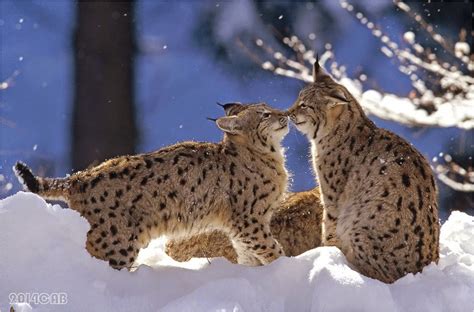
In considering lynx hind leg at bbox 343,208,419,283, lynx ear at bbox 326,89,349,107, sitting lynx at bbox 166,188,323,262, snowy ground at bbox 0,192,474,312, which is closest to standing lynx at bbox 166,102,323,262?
sitting lynx at bbox 166,188,323,262

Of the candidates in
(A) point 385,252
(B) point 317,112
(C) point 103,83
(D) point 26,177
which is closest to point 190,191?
(D) point 26,177

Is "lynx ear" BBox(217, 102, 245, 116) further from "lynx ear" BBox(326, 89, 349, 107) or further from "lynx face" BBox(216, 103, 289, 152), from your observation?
"lynx ear" BBox(326, 89, 349, 107)

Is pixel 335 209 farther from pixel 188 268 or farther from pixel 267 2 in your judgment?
pixel 267 2

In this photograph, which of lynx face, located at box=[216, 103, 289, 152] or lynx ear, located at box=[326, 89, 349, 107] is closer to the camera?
lynx ear, located at box=[326, 89, 349, 107]

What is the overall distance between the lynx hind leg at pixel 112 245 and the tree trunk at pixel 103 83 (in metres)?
3.56

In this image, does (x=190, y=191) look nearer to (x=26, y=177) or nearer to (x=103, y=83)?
(x=26, y=177)

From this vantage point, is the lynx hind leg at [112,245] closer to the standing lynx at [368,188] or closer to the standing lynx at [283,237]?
the standing lynx at [283,237]

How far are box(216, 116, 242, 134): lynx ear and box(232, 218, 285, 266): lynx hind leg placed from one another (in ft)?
1.97

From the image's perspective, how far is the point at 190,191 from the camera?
4832 millimetres

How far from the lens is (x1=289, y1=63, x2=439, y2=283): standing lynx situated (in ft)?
14.9

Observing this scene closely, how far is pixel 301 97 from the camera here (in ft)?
17.9

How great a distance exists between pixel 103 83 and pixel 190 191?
3.69 metres

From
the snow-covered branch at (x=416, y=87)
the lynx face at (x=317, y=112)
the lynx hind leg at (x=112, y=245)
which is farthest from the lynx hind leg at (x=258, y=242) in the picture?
the snow-covered branch at (x=416, y=87)

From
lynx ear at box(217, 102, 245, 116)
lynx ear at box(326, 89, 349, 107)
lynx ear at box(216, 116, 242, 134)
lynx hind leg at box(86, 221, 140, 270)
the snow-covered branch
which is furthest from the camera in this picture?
the snow-covered branch
